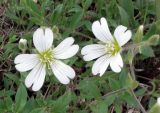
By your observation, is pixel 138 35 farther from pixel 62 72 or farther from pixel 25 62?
pixel 25 62

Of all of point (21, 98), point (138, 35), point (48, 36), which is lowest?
point (21, 98)

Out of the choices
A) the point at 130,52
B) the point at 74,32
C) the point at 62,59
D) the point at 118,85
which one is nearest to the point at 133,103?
the point at 118,85

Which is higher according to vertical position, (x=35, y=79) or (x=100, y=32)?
(x=100, y=32)

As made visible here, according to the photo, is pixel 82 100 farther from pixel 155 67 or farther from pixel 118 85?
pixel 155 67

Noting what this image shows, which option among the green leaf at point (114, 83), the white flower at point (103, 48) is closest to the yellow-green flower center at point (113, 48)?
the white flower at point (103, 48)

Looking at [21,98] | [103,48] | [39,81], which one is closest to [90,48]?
[103,48]

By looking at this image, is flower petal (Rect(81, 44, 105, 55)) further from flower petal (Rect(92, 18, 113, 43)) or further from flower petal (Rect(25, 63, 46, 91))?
flower petal (Rect(25, 63, 46, 91))

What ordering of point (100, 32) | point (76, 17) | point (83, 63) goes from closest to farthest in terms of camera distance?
point (100, 32), point (76, 17), point (83, 63)

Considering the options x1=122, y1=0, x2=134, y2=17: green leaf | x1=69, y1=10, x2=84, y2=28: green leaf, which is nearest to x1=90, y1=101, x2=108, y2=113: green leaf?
x1=69, y1=10, x2=84, y2=28: green leaf
